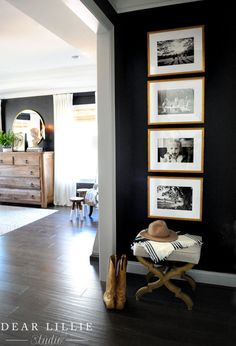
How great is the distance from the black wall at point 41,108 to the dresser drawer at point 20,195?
114 cm

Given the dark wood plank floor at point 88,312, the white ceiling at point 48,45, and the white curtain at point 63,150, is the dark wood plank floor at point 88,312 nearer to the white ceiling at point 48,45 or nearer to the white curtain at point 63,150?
the white ceiling at point 48,45

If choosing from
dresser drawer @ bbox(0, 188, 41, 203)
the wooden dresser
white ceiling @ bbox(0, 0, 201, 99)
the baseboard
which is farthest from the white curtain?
the baseboard

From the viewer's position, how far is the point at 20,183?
624cm

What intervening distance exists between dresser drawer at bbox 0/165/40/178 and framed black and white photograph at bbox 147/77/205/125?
13.3ft

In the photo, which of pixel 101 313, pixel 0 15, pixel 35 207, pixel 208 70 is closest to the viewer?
pixel 101 313

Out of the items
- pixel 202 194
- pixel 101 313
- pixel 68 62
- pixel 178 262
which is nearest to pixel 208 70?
pixel 202 194

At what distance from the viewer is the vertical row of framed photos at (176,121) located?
2.49 meters

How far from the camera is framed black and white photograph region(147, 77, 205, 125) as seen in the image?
2503mm

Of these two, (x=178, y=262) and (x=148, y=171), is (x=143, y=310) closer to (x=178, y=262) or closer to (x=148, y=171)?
(x=178, y=262)

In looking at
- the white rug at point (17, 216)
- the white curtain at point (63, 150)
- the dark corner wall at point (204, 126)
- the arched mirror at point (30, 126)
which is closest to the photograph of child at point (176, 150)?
the dark corner wall at point (204, 126)

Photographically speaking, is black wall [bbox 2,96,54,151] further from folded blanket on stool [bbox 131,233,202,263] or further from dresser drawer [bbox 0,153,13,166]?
folded blanket on stool [bbox 131,233,202,263]

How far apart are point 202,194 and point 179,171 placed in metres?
0.31

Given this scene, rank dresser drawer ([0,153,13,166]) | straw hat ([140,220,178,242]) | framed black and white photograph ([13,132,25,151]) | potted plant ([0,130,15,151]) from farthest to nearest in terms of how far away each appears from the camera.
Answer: framed black and white photograph ([13,132,25,151])
potted plant ([0,130,15,151])
dresser drawer ([0,153,13,166])
straw hat ([140,220,178,242])

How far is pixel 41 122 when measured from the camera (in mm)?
6496
